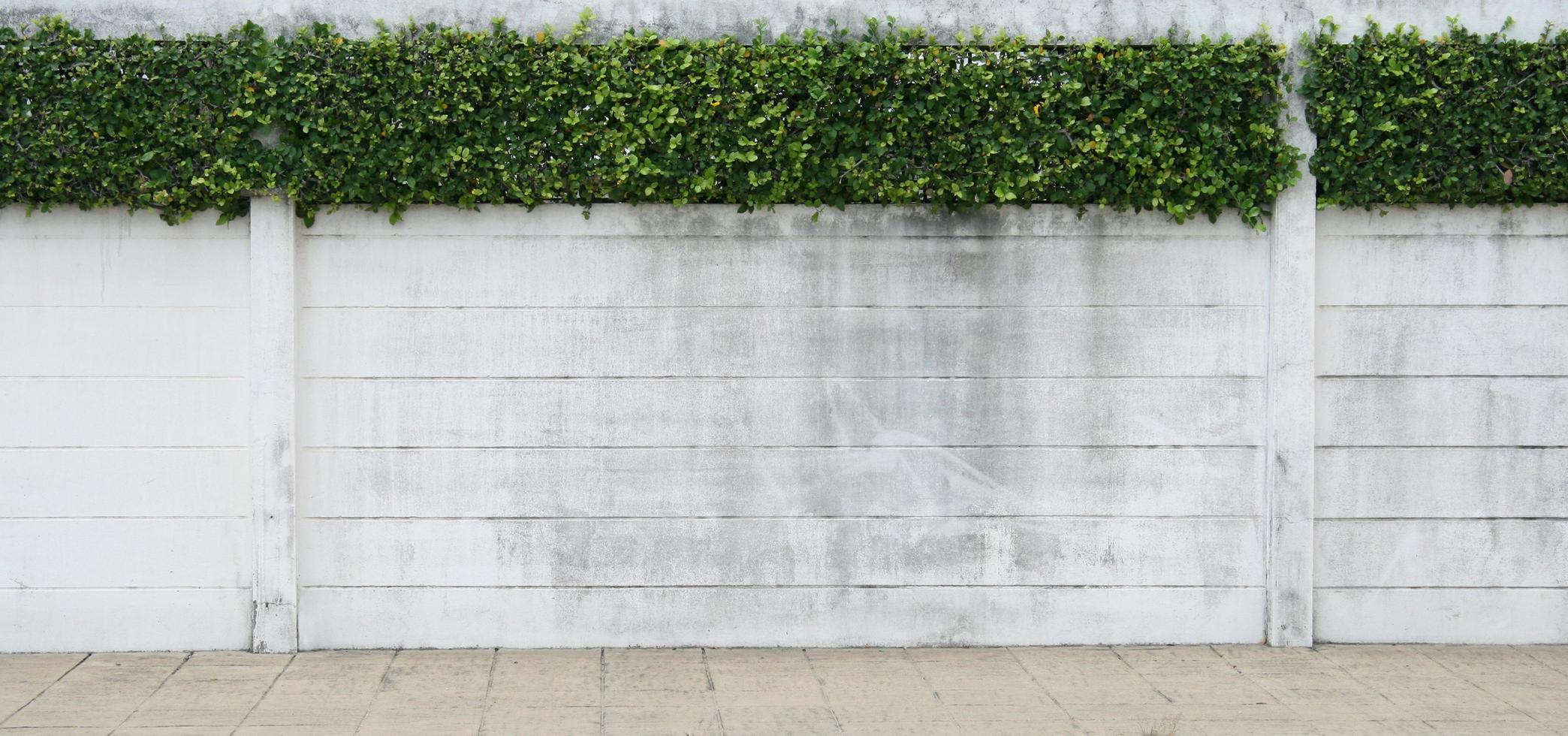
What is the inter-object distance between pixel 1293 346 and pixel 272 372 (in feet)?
15.3

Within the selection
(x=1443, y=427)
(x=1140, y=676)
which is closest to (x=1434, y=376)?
(x=1443, y=427)

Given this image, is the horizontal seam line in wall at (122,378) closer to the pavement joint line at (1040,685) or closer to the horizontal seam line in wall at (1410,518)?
the pavement joint line at (1040,685)

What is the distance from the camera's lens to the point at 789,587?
6.14 meters

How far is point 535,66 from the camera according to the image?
5.80 m

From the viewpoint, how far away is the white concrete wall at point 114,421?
5.95m

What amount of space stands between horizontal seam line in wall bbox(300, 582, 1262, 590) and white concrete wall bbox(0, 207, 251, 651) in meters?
0.69

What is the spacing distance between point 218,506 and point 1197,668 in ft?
14.7

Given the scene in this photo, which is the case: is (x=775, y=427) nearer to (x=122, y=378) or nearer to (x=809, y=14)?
(x=809, y=14)

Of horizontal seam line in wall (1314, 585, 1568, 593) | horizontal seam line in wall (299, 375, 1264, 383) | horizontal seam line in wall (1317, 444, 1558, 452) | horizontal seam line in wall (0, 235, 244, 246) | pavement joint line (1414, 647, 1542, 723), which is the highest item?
horizontal seam line in wall (0, 235, 244, 246)

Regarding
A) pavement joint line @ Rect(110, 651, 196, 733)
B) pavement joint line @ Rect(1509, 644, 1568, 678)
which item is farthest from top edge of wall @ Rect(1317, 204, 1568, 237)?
pavement joint line @ Rect(110, 651, 196, 733)

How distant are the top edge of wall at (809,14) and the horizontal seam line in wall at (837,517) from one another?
2206 mm

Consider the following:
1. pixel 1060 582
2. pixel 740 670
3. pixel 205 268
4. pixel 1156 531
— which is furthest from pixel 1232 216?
pixel 205 268

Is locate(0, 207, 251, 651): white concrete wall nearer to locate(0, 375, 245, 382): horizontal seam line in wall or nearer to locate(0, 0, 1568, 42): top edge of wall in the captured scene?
locate(0, 375, 245, 382): horizontal seam line in wall

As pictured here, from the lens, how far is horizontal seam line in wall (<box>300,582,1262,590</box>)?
19.9 feet
